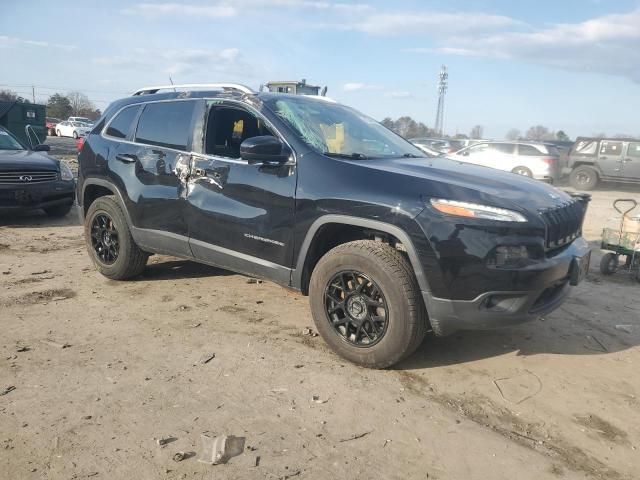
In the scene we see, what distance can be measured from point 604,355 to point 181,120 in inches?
150

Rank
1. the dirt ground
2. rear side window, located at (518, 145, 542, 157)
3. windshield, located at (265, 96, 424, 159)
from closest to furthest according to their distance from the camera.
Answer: the dirt ground < windshield, located at (265, 96, 424, 159) < rear side window, located at (518, 145, 542, 157)

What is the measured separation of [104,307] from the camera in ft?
14.7

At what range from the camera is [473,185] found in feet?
10.7

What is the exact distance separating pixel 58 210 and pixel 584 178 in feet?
50.8

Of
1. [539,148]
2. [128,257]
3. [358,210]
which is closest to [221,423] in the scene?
[358,210]

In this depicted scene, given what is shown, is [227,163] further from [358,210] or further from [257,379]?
[257,379]

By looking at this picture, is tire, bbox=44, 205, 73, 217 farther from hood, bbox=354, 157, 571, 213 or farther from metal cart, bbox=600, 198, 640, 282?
metal cart, bbox=600, 198, 640, 282

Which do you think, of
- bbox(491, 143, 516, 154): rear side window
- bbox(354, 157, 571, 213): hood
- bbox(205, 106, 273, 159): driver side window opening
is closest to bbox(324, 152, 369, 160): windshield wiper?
bbox(354, 157, 571, 213): hood

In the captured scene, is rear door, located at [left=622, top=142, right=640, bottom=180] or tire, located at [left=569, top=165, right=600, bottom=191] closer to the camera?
rear door, located at [left=622, top=142, right=640, bottom=180]

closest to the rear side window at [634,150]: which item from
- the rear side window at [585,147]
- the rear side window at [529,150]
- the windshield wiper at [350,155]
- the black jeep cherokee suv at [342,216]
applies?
the rear side window at [585,147]

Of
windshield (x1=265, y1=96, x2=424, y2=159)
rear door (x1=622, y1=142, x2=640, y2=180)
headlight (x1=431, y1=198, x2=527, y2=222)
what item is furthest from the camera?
rear door (x1=622, y1=142, x2=640, y2=180)

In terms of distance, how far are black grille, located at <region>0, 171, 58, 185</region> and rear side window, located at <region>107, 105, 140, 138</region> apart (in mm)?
3338

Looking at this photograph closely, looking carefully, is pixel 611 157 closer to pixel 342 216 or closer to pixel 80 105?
pixel 342 216

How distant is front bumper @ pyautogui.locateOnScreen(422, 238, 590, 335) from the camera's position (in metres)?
3.08
